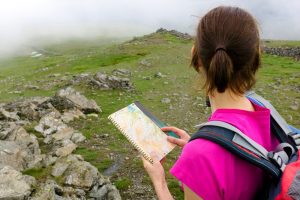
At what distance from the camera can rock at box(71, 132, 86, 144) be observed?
16.2m

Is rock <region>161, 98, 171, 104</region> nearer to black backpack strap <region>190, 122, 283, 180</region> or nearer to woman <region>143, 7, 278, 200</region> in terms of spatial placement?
woman <region>143, 7, 278, 200</region>

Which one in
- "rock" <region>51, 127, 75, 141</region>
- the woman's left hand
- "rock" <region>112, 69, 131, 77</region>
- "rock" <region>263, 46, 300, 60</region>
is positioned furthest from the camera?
"rock" <region>263, 46, 300, 60</region>

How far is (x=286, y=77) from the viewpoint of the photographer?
3562 centimetres

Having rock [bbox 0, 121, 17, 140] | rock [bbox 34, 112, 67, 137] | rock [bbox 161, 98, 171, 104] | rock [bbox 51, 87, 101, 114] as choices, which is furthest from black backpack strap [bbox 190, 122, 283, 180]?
rock [bbox 161, 98, 171, 104]

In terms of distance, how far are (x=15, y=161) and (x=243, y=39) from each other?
9.53 m

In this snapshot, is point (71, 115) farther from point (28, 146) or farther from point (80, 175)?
point (80, 175)

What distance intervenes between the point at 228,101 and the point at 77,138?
1299cm

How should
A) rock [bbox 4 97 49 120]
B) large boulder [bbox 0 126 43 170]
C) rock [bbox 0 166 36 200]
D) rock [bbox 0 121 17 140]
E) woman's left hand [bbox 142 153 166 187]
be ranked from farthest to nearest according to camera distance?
rock [bbox 4 97 49 120], rock [bbox 0 121 17 140], large boulder [bbox 0 126 43 170], rock [bbox 0 166 36 200], woman's left hand [bbox 142 153 166 187]

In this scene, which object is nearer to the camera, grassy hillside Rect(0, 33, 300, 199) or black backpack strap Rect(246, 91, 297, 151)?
black backpack strap Rect(246, 91, 297, 151)

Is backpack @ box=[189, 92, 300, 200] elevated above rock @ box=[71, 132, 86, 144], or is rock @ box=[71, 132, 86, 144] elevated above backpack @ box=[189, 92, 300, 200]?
backpack @ box=[189, 92, 300, 200]

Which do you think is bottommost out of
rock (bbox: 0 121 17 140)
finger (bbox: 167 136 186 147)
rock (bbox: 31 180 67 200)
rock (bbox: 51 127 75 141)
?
rock (bbox: 51 127 75 141)

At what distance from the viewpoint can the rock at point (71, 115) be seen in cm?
1895

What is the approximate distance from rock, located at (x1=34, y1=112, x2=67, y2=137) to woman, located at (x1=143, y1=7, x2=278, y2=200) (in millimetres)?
13250

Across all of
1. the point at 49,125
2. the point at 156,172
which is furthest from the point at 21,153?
the point at 156,172
